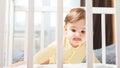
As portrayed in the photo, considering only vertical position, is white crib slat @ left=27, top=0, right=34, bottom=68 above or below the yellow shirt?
above

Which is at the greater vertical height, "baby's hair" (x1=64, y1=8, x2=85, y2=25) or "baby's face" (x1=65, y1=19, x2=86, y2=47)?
"baby's hair" (x1=64, y1=8, x2=85, y2=25)

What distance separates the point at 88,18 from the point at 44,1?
4.22ft

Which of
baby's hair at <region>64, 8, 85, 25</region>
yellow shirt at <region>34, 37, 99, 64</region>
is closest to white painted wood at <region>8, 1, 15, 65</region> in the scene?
yellow shirt at <region>34, 37, 99, 64</region>

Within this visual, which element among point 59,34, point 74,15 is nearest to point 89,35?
point 59,34

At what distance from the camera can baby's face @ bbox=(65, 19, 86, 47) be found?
1137mm

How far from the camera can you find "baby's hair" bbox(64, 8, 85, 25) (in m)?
1.13

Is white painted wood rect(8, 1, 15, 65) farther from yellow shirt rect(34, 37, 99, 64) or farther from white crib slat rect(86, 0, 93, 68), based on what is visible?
white crib slat rect(86, 0, 93, 68)

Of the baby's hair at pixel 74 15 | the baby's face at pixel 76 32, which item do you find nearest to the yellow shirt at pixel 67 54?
the baby's face at pixel 76 32

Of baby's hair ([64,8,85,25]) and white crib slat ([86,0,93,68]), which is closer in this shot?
white crib slat ([86,0,93,68])

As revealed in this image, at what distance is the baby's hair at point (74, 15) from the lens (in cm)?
113

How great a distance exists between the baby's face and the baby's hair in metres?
0.02

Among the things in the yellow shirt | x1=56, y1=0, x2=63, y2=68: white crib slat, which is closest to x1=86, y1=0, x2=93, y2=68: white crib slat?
x1=56, y1=0, x2=63, y2=68: white crib slat

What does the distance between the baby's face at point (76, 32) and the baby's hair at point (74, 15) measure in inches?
0.9

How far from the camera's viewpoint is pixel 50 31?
5.85 ft
